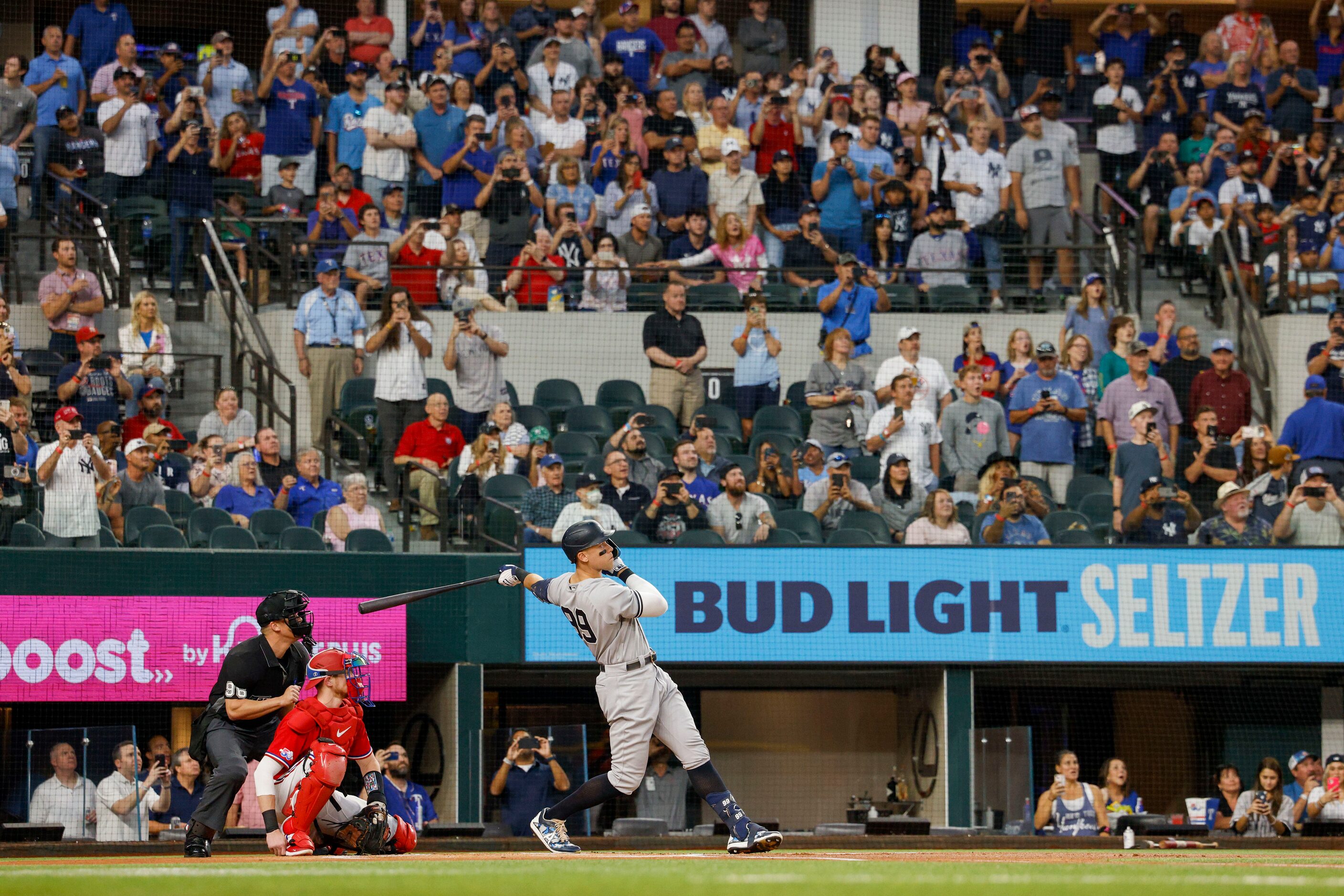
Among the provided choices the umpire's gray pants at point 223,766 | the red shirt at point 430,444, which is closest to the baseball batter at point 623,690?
the umpire's gray pants at point 223,766

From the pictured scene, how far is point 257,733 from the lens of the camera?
999 cm

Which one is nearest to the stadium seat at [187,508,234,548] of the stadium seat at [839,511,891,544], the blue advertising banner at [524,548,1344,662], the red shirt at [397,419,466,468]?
the red shirt at [397,419,466,468]

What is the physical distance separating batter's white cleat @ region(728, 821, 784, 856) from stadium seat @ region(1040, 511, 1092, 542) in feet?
20.3

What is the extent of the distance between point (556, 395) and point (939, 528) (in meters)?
3.87

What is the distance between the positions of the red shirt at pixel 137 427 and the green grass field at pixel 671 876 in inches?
229

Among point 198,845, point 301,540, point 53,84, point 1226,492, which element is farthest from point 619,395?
point 198,845

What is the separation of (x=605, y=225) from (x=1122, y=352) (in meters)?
4.96

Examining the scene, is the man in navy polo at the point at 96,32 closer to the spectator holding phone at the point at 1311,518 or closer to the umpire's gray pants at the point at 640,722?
the umpire's gray pants at the point at 640,722

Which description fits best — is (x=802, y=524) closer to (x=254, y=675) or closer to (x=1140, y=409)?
(x=1140, y=409)

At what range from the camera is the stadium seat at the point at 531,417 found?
15.6m

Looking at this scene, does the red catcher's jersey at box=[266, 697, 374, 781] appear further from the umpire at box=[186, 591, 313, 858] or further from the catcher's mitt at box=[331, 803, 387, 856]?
the catcher's mitt at box=[331, 803, 387, 856]

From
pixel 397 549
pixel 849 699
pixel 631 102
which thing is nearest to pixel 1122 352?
pixel 849 699

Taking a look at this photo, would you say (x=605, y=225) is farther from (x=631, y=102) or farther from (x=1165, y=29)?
(x=1165, y=29)

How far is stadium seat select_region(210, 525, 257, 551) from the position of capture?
13.5 meters
